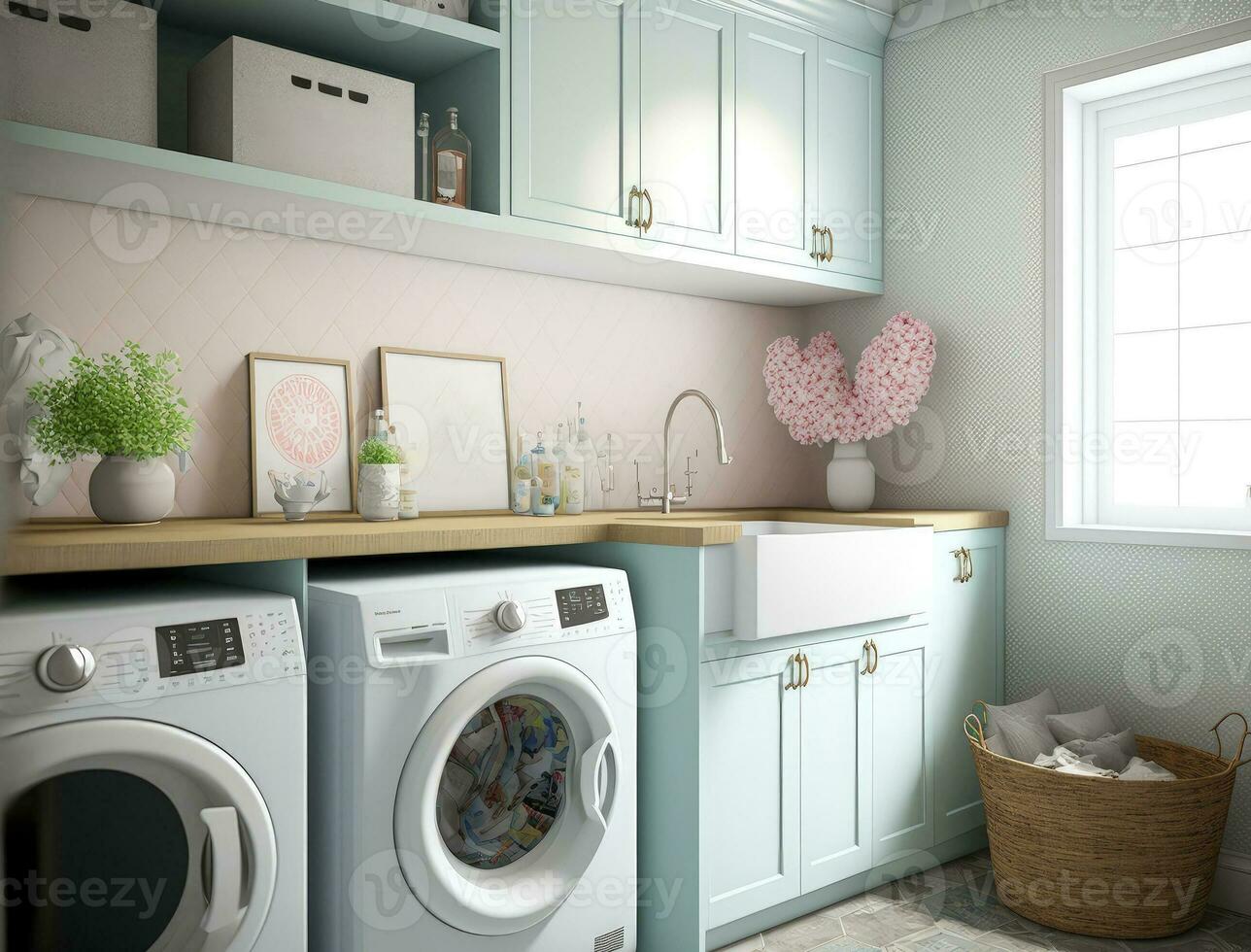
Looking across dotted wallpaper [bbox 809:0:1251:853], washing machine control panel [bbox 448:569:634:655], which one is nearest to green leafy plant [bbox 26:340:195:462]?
washing machine control panel [bbox 448:569:634:655]

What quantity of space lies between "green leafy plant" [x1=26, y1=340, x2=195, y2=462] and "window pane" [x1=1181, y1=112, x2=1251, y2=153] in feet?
8.91

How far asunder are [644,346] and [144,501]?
164 cm

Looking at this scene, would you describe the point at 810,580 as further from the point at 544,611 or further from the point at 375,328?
the point at 375,328

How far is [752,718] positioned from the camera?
2.27m

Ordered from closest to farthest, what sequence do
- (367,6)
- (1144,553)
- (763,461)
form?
(367,6), (1144,553), (763,461)

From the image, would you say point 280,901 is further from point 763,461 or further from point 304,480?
point 763,461

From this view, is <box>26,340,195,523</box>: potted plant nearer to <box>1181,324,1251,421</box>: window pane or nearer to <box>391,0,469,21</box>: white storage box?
<box>391,0,469,21</box>: white storage box

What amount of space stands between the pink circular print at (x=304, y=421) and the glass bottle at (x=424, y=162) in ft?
1.72

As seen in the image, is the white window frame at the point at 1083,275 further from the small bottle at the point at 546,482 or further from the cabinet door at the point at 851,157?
the small bottle at the point at 546,482

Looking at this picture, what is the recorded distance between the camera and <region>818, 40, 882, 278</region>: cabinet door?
311 cm

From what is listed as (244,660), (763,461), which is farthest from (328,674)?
(763,461)

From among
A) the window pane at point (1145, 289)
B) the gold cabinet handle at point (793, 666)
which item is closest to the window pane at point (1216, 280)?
the window pane at point (1145, 289)

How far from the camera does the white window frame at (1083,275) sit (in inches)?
109

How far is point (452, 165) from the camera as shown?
7.64 feet
